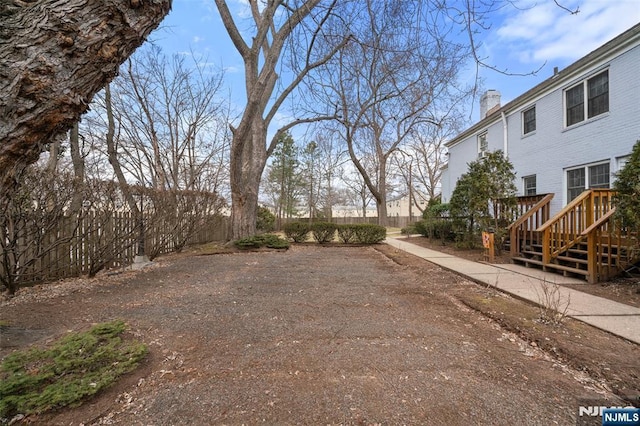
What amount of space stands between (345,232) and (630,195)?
8274mm

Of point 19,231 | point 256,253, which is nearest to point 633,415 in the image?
point 19,231

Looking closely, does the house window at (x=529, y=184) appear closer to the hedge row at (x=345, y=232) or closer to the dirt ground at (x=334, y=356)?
the hedge row at (x=345, y=232)

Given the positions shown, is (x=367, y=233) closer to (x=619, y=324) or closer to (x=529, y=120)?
(x=529, y=120)

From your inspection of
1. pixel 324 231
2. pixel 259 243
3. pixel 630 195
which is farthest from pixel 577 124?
pixel 259 243

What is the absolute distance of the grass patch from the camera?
1759 millimetres

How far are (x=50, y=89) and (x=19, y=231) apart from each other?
14.6ft

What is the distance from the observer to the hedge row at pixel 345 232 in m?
11.6

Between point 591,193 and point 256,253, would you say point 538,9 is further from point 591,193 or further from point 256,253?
point 256,253

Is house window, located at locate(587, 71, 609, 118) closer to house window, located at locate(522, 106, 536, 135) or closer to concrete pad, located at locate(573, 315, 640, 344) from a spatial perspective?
house window, located at locate(522, 106, 536, 135)

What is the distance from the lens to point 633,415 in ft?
5.74

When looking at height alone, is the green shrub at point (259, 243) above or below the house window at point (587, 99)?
below

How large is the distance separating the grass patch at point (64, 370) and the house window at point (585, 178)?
32.7 feet

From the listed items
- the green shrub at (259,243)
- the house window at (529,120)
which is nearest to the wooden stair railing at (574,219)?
the house window at (529,120)

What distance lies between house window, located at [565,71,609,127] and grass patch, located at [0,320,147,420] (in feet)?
34.8
